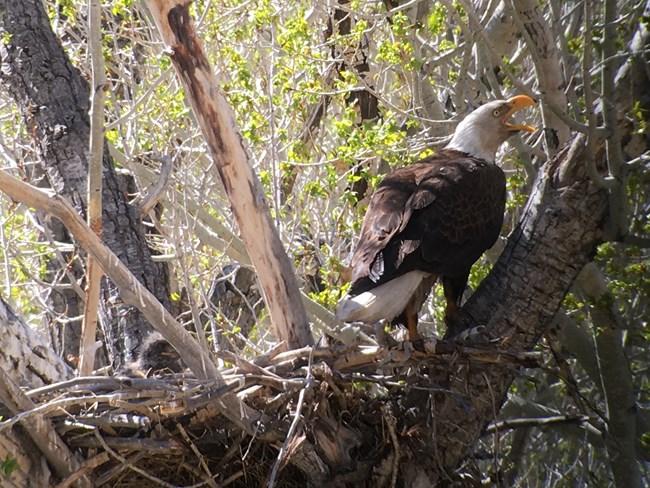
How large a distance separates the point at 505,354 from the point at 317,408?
0.77 meters

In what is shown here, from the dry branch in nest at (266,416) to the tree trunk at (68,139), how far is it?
74 centimetres

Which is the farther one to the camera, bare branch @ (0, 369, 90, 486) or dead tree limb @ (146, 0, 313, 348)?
dead tree limb @ (146, 0, 313, 348)

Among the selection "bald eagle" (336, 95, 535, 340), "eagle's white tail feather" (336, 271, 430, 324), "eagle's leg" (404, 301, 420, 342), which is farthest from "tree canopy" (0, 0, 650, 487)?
"eagle's leg" (404, 301, 420, 342)

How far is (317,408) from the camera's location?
3842mm

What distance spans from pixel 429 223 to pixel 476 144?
2.80 ft

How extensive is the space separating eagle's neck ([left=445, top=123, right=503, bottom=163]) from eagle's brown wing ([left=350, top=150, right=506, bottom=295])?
1.10 feet

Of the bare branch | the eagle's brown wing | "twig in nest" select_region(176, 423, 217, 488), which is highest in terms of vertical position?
the bare branch

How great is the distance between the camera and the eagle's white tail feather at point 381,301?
4262 mm

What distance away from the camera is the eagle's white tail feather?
426 cm

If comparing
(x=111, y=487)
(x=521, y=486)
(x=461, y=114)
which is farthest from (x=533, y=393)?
(x=111, y=487)

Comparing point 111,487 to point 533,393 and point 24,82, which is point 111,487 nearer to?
point 24,82

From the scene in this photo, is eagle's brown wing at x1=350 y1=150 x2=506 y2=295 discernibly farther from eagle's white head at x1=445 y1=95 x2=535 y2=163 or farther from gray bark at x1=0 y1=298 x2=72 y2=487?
gray bark at x1=0 y1=298 x2=72 y2=487

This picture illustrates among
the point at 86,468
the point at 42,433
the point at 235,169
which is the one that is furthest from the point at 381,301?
the point at 42,433

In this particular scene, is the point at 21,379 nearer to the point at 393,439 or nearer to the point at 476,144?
the point at 393,439
